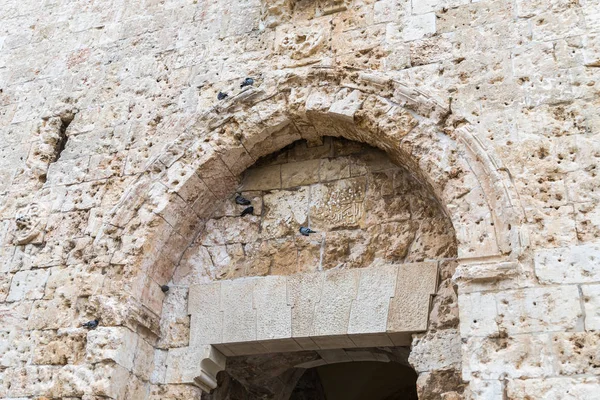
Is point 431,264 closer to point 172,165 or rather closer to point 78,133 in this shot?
point 172,165

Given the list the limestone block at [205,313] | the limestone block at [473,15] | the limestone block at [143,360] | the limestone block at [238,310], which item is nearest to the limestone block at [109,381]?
the limestone block at [143,360]

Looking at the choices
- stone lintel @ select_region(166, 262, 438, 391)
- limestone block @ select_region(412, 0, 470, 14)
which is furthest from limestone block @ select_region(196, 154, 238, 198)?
limestone block @ select_region(412, 0, 470, 14)

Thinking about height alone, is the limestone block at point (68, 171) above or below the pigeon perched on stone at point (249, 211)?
above

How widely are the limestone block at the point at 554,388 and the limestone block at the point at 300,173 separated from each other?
2.10 metres

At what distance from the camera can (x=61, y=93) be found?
5.59 m

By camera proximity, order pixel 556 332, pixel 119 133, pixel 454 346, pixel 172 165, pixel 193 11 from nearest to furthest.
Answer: pixel 556 332
pixel 454 346
pixel 172 165
pixel 119 133
pixel 193 11

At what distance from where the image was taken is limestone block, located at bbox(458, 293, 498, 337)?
3490 millimetres

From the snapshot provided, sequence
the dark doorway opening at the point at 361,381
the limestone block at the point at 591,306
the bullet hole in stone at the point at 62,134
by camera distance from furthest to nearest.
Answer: the dark doorway opening at the point at 361,381 → the bullet hole in stone at the point at 62,134 → the limestone block at the point at 591,306

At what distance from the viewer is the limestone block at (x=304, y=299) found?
4.34 meters

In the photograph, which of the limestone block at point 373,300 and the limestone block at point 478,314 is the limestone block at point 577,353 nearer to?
the limestone block at point 478,314

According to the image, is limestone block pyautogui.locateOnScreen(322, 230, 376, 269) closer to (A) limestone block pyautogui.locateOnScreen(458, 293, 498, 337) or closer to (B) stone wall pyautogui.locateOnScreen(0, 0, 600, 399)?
(B) stone wall pyautogui.locateOnScreen(0, 0, 600, 399)

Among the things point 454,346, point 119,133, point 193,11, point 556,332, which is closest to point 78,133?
point 119,133

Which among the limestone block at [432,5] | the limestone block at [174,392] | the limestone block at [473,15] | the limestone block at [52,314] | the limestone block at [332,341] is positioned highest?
the limestone block at [432,5]

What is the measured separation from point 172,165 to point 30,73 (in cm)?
193
